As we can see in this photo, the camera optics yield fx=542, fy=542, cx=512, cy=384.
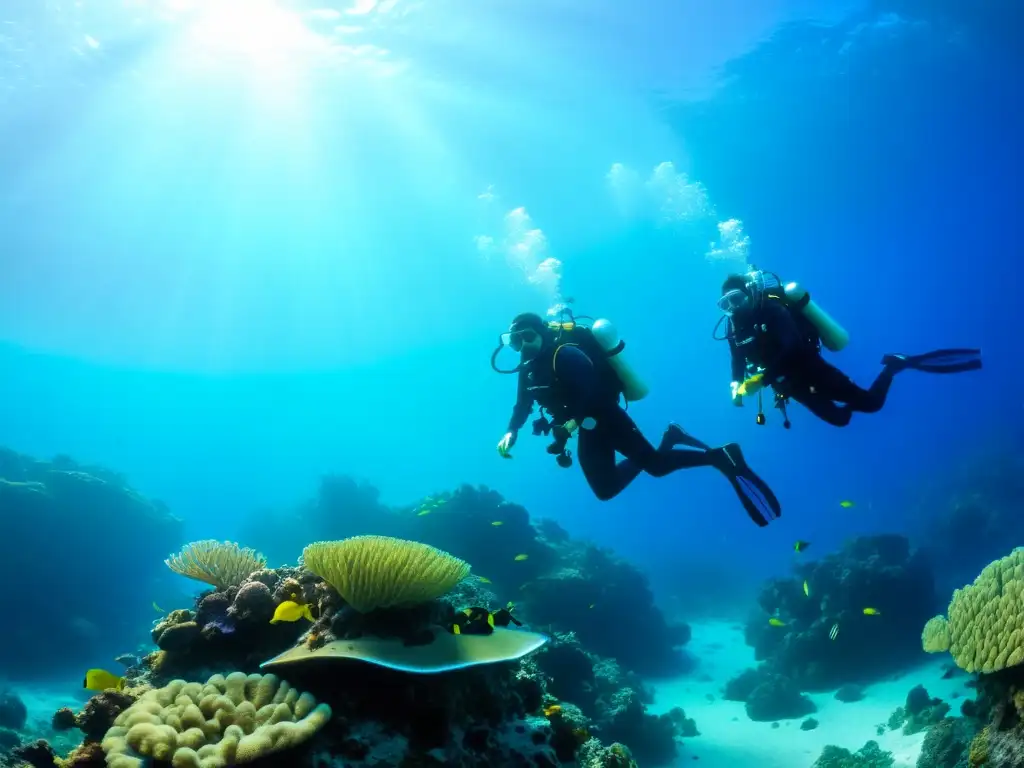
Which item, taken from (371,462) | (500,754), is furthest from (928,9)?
(371,462)

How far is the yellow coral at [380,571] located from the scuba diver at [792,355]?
4.92 metres

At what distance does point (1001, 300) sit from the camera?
92.5 metres

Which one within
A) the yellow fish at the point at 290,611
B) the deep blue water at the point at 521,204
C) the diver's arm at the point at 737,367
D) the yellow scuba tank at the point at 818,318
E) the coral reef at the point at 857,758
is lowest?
the coral reef at the point at 857,758

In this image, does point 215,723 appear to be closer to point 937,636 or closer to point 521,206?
point 937,636

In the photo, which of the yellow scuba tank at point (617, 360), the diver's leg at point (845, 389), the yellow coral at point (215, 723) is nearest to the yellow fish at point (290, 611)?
the yellow coral at point (215, 723)

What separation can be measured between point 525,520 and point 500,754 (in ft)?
46.4

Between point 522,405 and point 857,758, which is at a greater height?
point 522,405

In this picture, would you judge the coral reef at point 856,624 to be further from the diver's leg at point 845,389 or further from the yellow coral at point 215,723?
the yellow coral at point 215,723

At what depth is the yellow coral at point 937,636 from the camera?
6.15m

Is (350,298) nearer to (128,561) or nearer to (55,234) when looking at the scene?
(55,234)

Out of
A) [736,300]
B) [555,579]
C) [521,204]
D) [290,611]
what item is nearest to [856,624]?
[555,579]

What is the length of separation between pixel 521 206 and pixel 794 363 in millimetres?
50372

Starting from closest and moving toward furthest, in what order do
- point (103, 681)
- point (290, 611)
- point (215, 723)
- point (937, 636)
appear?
point (215, 723) < point (290, 611) < point (103, 681) < point (937, 636)

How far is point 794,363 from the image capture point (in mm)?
7160
